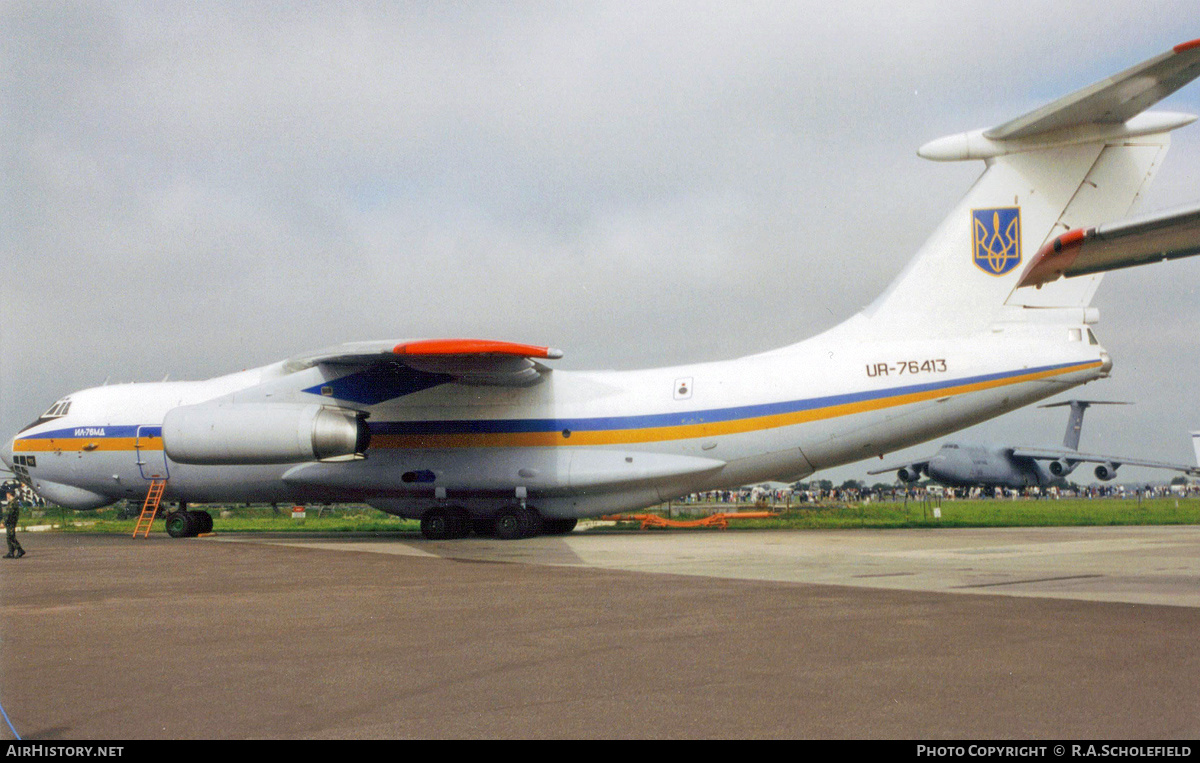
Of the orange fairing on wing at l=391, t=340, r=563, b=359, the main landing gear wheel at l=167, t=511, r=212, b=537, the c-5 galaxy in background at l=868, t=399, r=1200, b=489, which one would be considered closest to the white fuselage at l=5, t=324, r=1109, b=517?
the main landing gear wheel at l=167, t=511, r=212, b=537

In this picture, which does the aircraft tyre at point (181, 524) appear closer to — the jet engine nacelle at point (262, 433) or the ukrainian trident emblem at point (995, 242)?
the jet engine nacelle at point (262, 433)

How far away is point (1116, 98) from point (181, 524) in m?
17.6

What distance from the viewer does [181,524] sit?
58.7ft

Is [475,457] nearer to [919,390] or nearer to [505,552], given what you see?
[505,552]

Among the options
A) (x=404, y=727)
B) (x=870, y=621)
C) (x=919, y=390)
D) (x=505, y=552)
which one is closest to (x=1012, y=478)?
(x=919, y=390)

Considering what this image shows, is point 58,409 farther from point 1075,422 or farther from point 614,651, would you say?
point 1075,422

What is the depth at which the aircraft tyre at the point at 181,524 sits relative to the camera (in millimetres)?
17891

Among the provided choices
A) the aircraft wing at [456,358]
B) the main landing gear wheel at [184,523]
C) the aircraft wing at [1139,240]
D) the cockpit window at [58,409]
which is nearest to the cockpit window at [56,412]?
the cockpit window at [58,409]

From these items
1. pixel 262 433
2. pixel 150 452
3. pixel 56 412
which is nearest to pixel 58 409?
pixel 56 412

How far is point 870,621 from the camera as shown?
5906 millimetres

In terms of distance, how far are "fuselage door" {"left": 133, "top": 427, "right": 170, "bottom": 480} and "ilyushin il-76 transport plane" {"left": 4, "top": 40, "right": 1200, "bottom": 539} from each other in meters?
0.04

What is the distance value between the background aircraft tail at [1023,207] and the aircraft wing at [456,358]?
19.4 ft
